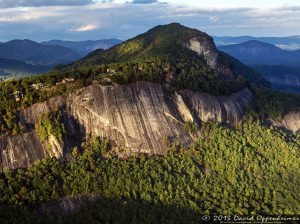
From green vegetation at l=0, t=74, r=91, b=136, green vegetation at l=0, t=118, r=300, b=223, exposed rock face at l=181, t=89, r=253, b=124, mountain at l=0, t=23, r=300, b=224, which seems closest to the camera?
green vegetation at l=0, t=118, r=300, b=223

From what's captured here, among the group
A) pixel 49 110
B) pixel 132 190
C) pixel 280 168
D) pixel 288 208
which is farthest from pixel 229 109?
pixel 49 110

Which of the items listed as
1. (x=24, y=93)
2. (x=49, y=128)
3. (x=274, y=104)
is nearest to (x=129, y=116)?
(x=49, y=128)

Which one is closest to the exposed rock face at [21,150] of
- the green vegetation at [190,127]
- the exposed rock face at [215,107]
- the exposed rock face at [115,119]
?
the exposed rock face at [115,119]

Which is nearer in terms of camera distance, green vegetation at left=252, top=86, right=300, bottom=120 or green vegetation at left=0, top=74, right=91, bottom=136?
green vegetation at left=0, top=74, right=91, bottom=136

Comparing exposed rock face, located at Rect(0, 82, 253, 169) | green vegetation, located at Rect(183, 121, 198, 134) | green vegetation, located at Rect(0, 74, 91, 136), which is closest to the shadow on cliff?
exposed rock face, located at Rect(0, 82, 253, 169)

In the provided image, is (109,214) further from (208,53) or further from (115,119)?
(208,53)

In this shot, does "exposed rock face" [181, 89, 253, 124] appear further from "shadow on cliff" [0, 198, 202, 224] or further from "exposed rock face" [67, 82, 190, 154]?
"shadow on cliff" [0, 198, 202, 224]

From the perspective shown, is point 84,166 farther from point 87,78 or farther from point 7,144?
point 87,78
